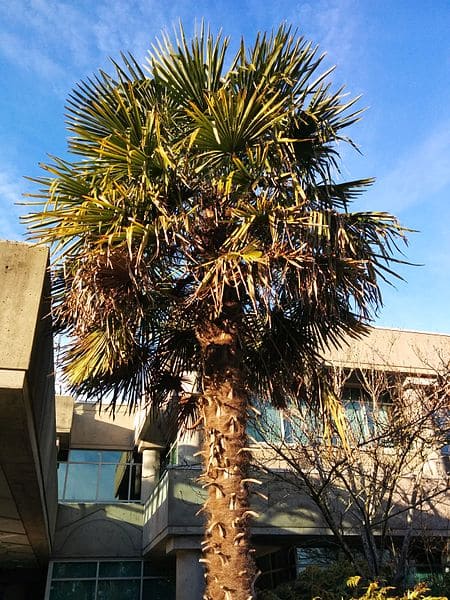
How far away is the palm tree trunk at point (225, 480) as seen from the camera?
19.6ft

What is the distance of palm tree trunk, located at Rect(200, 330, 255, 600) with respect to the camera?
5.99m

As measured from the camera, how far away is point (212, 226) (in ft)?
23.2

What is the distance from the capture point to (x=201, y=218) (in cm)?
709

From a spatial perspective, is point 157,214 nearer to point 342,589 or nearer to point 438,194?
point 438,194

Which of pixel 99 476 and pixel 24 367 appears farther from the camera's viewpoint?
pixel 99 476

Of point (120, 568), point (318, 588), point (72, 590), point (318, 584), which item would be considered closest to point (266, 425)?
point (318, 584)

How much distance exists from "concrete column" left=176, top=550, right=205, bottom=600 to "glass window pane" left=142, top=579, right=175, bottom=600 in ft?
18.3

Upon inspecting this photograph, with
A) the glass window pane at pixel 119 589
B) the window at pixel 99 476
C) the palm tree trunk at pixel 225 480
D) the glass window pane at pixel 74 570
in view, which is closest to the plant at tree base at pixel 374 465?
the palm tree trunk at pixel 225 480

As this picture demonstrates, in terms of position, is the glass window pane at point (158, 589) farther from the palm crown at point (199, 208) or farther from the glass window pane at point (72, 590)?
the palm crown at point (199, 208)

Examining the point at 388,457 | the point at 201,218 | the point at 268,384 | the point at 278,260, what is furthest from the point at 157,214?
the point at 388,457

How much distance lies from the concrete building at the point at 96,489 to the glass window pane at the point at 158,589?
0.10ft

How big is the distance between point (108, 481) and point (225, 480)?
1597 cm

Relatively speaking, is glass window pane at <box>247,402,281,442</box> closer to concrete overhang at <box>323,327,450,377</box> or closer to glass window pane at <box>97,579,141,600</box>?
concrete overhang at <box>323,327,450,377</box>

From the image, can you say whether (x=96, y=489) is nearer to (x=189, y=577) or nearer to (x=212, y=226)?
(x=189, y=577)
